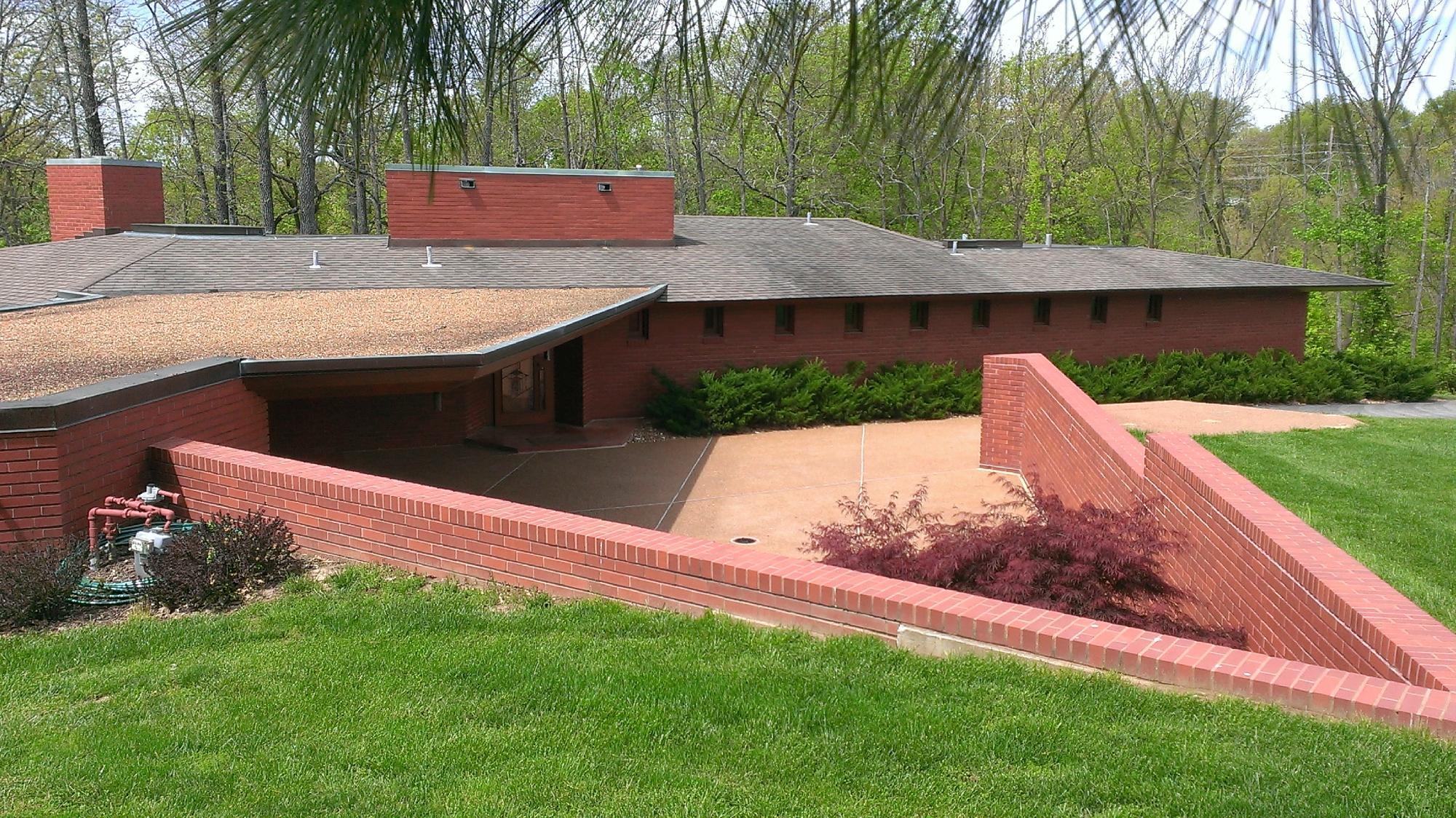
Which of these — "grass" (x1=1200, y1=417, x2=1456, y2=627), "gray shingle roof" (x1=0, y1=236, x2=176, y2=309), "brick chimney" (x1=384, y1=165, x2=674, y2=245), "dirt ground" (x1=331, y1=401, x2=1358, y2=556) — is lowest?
"dirt ground" (x1=331, y1=401, x2=1358, y2=556)

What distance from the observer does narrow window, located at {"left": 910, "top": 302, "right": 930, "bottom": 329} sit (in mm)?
24516

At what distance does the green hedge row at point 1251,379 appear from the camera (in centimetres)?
2459

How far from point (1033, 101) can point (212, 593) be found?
21.2 feet

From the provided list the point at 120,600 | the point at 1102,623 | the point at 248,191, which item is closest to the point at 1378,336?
the point at 1102,623

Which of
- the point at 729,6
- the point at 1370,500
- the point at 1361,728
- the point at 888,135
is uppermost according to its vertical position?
the point at 729,6

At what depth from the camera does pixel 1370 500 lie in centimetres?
1337

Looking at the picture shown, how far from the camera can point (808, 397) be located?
21141mm

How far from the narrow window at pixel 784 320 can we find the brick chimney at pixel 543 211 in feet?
11.7

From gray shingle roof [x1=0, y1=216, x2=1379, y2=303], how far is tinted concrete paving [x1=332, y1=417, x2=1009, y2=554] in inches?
143

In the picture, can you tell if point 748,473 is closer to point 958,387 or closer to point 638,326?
point 638,326

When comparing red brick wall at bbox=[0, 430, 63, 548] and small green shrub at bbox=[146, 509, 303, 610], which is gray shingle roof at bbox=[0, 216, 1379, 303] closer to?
red brick wall at bbox=[0, 430, 63, 548]

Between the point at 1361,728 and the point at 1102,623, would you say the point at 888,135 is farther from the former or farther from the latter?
the point at 1102,623

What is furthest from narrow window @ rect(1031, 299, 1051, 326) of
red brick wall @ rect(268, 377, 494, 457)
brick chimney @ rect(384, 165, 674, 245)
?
red brick wall @ rect(268, 377, 494, 457)

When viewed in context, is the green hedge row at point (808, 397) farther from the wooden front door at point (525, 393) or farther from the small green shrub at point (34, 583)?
the small green shrub at point (34, 583)
